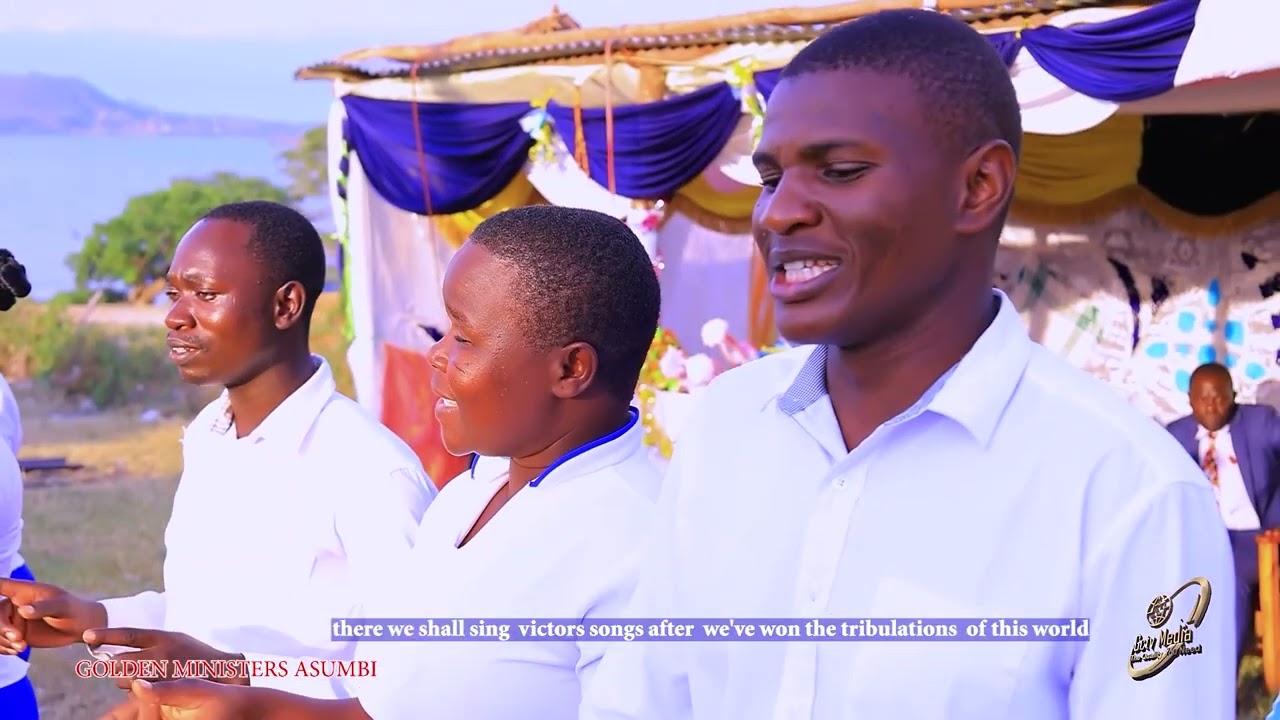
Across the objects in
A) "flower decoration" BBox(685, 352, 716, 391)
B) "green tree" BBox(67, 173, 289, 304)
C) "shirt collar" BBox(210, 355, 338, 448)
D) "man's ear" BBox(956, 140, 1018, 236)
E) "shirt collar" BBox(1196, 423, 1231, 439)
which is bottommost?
"green tree" BBox(67, 173, 289, 304)

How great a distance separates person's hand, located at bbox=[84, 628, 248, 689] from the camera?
197 centimetres

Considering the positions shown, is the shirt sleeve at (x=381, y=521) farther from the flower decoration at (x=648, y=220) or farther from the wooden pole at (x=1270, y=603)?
the flower decoration at (x=648, y=220)

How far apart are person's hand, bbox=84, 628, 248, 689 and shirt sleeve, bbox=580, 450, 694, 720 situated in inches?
32.6

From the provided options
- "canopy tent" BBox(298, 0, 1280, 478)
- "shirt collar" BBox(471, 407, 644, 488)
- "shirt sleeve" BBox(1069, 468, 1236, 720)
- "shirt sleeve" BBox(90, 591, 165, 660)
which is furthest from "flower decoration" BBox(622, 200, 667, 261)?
"shirt sleeve" BBox(1069, 468, 1236, 720)

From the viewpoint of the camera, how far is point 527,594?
1675 mm

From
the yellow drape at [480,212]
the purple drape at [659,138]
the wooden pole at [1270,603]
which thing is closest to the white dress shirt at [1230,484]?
the wooden pole at [1270,603]

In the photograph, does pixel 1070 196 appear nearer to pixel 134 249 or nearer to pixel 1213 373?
pixel 1213 373

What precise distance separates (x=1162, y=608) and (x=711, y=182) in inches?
259

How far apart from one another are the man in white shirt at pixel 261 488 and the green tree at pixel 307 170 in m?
21.8

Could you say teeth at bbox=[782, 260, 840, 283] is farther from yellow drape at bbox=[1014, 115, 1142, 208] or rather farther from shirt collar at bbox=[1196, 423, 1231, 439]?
yellow drape at bbox=[1014, 115, 1142, 208]

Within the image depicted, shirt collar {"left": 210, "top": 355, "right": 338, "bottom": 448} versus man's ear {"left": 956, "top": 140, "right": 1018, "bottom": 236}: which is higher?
man's ear {"left": 956, "top": 140, "right": 1018, "bottom": 236}

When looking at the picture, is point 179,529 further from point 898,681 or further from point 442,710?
point 898,681

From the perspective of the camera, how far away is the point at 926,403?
1.31 meters

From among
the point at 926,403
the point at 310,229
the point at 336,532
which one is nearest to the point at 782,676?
the point at 926,403
